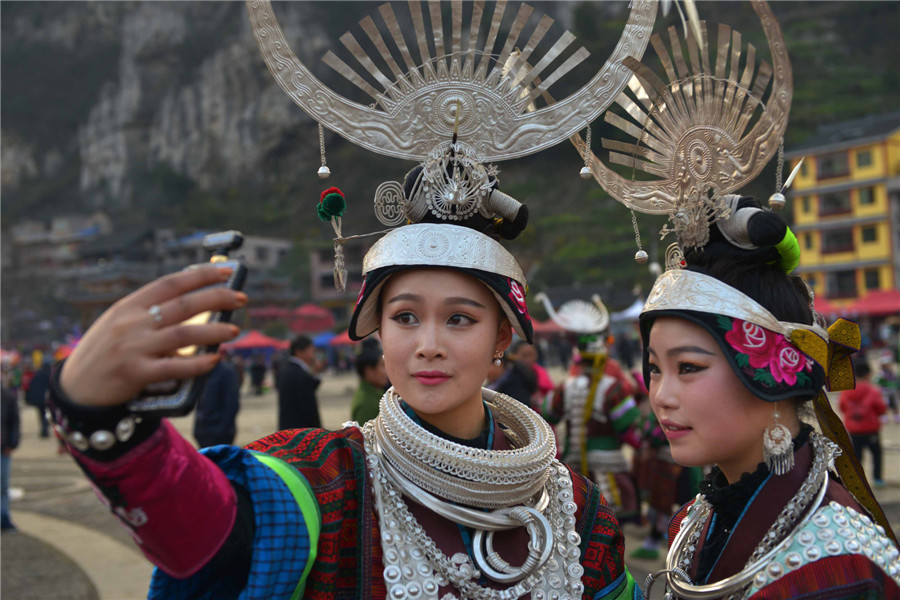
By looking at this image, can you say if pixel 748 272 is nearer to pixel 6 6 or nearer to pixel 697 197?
pixel 697 197

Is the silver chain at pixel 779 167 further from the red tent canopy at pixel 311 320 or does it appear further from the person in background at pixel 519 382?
the red tent canopy at pixel 311 320

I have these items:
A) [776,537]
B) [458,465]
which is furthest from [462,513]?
[776,537]

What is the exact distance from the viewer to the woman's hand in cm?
139

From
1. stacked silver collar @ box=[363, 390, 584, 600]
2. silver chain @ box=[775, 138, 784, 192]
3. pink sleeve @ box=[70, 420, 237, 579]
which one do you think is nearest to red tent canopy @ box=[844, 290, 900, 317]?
silver chain @ box=[775, 138, 784, 192]

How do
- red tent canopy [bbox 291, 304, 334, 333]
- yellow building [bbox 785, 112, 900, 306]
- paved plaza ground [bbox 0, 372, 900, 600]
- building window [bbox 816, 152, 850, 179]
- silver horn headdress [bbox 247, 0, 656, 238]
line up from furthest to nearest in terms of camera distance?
red tent canopy [bbox 291, 304, 334, 333], building window [bbox 816, 152, 850, 179], yellow building [bbox 785, 112, 900, 306], paved plaza ground [bbox 0, 372, 900, 600], silver horn headdress [bbox 247, 0, 656, 238]

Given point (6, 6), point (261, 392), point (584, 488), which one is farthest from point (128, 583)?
point (6, 6)

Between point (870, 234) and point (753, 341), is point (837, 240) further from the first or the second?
point (753, 341)

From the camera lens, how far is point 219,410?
7340 mm

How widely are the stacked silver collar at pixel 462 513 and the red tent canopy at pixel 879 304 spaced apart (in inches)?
1412

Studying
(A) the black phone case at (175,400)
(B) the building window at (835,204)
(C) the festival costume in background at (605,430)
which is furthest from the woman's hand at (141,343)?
(B) the building window at (835,204)

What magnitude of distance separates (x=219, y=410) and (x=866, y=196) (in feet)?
144

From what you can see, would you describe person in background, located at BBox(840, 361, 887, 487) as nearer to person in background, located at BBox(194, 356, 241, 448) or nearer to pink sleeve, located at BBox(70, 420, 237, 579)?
person in background, located at BBox(194, 356, 241, 448)

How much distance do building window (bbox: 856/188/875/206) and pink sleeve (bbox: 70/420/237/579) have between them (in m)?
47.4

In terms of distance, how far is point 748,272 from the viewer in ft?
7.77
